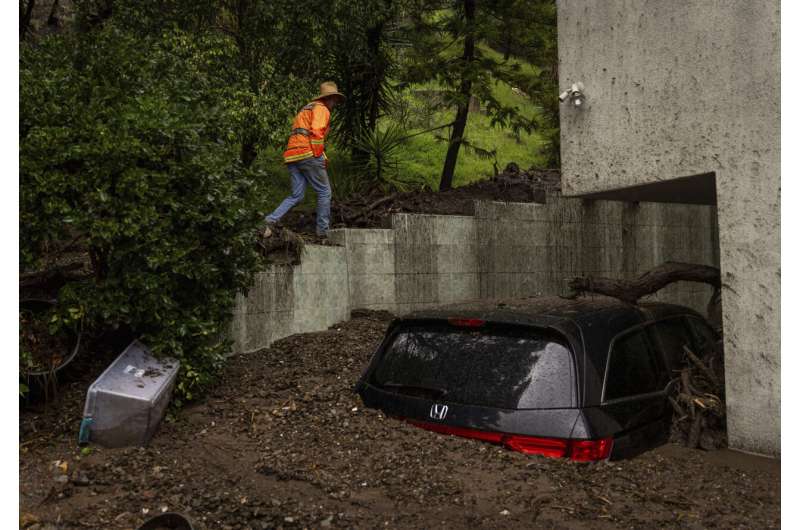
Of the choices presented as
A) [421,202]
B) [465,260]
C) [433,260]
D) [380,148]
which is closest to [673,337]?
[433,260]

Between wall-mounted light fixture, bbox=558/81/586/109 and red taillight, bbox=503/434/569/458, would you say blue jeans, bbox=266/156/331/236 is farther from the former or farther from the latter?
red taillight, bbox=503/434/569/458

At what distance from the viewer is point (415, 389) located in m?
4.85

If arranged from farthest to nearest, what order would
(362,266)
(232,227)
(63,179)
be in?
1. (362,266)
2. (232,227)
3. (63,179)

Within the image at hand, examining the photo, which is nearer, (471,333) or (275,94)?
(471,333)

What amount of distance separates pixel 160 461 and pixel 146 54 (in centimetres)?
376

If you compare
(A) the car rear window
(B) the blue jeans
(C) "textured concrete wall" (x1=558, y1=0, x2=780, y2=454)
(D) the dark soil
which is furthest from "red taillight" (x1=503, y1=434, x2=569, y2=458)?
(D) the dark soil

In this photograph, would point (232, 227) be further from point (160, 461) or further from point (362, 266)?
point (362, 266)

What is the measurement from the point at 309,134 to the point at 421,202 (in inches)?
83.7

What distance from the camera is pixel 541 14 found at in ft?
40.0

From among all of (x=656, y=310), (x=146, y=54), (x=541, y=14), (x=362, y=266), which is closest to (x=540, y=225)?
(x=362, y=266)

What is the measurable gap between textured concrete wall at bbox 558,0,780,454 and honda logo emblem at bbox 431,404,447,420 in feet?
7.70

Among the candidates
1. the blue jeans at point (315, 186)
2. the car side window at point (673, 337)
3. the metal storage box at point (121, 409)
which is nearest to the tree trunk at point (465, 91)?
the blue jeans at point (315, 186)

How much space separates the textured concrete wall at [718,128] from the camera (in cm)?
547

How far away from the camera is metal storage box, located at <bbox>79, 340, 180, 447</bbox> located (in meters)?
5.22
